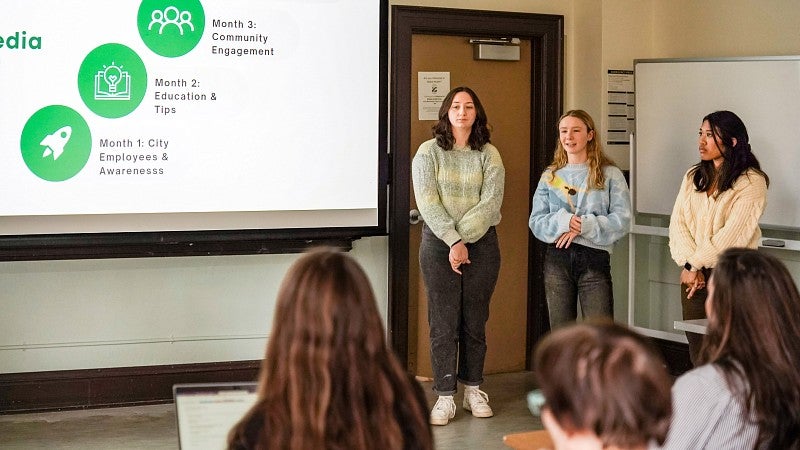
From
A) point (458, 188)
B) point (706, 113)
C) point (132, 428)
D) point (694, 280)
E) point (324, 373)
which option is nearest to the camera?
point (324, 373)

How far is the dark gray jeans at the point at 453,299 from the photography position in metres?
4.84

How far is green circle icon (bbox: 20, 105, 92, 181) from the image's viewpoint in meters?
4.57

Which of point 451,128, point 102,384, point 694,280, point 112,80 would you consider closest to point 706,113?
point 694,280

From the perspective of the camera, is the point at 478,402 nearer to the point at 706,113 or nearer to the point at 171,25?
the point at 706,113

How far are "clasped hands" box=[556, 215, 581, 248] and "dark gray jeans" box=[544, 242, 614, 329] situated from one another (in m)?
0.07

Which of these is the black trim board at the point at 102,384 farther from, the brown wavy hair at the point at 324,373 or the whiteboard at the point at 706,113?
the brown wavy hair at the point at 324,373

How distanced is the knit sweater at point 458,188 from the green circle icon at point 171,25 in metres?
1.17

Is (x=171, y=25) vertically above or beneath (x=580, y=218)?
above

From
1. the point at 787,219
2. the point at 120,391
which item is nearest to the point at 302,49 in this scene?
the point at 120,391

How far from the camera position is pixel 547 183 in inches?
193

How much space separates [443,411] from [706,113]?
6.62ft

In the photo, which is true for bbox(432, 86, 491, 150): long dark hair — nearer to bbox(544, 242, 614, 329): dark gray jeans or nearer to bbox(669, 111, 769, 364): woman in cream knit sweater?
bbox(544, 242, 614, 329): dark gray jeans

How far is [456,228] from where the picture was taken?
481 cm

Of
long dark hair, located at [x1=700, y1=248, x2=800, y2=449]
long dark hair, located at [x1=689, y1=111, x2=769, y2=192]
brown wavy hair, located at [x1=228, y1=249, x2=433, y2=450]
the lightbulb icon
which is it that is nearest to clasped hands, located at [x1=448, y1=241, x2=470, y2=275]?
long dark hair, located at [x1=689, y1=111, x2=769, y2=192]
